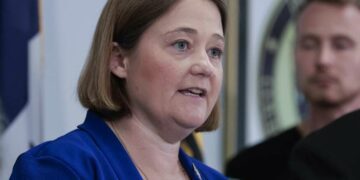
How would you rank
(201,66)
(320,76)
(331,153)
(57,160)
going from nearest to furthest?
(57,160) < (331,153) < (201,66) < (320,76)

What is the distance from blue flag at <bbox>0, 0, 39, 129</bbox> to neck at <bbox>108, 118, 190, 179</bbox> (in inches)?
14.9

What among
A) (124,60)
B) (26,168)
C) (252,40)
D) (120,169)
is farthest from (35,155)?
(252,40)

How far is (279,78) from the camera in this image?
4250mm

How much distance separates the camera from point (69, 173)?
206 cm

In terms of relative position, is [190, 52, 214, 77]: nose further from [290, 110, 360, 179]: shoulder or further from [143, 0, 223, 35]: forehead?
[290, 110, 360, 179]: shoulder

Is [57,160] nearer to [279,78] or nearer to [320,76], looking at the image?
[320,76]

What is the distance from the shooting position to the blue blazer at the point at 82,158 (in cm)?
207

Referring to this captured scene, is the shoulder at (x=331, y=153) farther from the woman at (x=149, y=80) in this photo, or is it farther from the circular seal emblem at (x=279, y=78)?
the circular seal emblem at (x=279, y=78)

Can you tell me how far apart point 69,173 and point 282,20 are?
2.35 meters

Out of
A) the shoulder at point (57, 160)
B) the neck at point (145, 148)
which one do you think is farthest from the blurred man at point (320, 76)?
the shoulder at point (57, 160)

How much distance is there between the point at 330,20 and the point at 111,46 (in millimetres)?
1385

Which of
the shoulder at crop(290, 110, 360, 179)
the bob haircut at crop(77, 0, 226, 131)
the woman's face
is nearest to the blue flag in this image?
the bob haircut at crop(77, 0, 226, 131)

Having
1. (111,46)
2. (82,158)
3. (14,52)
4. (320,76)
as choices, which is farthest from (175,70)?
(320,76)

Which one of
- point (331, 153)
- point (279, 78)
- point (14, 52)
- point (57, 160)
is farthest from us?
point (279, 78)
